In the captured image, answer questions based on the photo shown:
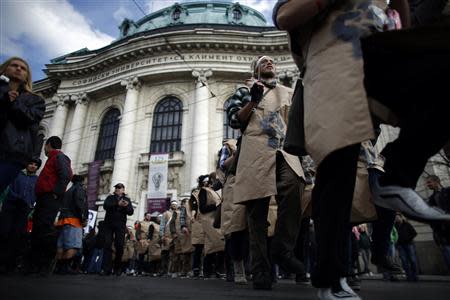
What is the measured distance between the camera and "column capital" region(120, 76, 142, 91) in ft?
71.2

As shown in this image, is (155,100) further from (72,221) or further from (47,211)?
(47,211)

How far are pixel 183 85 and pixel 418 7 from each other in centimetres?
2059

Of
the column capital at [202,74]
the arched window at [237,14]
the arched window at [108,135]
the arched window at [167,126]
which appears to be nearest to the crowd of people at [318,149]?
the arched window at [167,126]

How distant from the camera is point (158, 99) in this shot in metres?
21.8

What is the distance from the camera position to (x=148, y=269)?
10.8 meters

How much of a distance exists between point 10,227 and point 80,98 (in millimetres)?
20839

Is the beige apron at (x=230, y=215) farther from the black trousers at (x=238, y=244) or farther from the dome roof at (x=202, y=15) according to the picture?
the dome roof at (x=202, y=15)

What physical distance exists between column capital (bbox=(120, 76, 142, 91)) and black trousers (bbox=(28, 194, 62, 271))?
715 inches

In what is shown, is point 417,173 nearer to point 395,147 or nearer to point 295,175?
point 395,147

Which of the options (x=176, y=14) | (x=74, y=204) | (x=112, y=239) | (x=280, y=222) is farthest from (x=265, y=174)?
(x=176, y=14)

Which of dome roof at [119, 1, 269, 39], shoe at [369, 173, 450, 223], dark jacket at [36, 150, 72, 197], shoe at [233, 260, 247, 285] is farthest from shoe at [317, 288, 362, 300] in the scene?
dome roof at [119, 1, 269, 39]

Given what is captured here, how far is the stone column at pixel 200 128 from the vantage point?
18.8 m

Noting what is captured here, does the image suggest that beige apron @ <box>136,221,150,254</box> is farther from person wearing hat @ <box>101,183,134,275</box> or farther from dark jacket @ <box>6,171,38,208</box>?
dark jacket @ <box>6,171,38,208</box>

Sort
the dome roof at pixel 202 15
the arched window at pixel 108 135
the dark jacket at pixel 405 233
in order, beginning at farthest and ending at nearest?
the dome roof at pixel 202 15 → the arched window at pixel 108 135 → the dark jacket at pixel 405 233
